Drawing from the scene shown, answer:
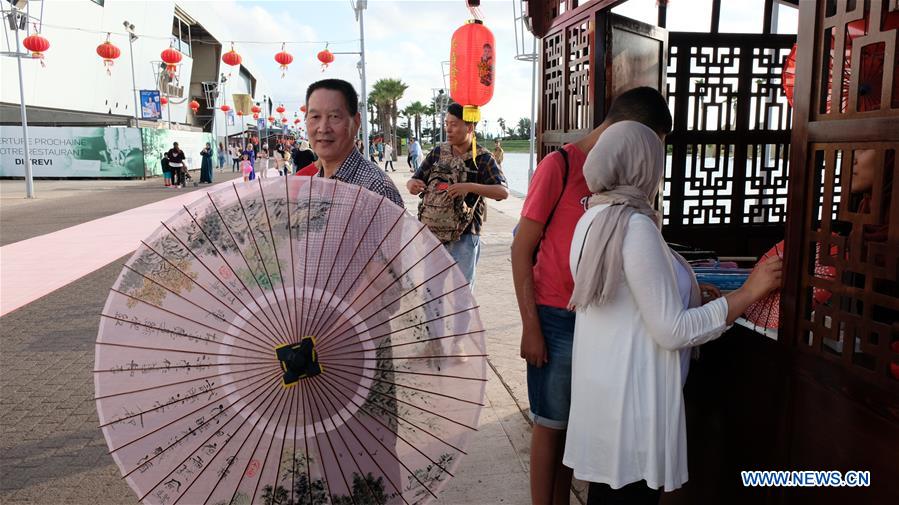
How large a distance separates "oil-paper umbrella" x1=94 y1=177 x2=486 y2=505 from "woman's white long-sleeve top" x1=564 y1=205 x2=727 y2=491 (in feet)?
1.20

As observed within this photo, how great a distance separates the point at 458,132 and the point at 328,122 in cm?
214

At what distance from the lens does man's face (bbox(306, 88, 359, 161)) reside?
2.18m

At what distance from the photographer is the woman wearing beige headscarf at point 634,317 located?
1.77 metres

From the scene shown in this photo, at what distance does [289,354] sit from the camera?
1.69 m

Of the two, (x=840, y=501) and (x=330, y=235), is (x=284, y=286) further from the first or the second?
(x=840, y=501)

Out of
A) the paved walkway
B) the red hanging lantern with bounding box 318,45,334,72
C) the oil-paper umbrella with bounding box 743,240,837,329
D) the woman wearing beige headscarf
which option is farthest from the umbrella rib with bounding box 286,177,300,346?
the red hanging lantern with bounding box 318,45,334,72

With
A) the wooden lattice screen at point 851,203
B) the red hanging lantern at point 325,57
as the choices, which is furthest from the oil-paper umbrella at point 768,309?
the red hanging lantern at point 325,57

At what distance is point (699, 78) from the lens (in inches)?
170

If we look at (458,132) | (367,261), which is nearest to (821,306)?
(367,261)

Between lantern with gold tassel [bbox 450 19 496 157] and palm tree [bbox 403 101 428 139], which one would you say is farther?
palm tree [bbox 403 101 428 139]

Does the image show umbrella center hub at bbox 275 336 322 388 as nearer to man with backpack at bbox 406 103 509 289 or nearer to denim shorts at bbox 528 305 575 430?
denim shorts at bbox 528 305 575 430

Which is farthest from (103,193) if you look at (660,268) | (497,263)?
(660,268)

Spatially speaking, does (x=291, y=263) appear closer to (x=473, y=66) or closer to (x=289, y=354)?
(x=289, y=354)

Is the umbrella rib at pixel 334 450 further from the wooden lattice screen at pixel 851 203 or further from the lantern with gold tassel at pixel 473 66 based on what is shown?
the lantern with gold tassel at pixel 473 66
